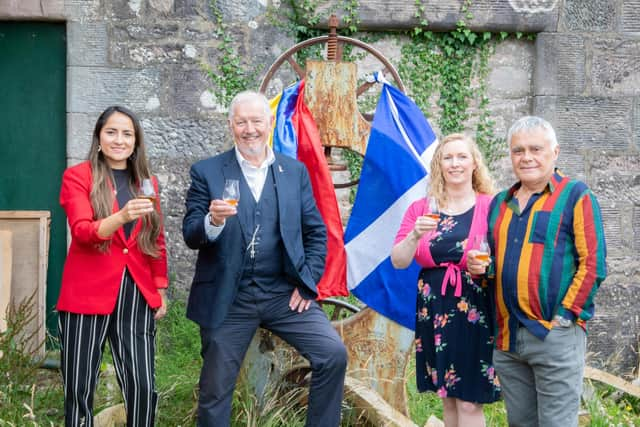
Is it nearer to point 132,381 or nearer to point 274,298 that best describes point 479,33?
point 274,298

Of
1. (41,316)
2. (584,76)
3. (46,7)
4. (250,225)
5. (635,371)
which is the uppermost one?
(46,7)

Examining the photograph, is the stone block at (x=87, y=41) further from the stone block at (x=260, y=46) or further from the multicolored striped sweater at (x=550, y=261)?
the multicolored striped sweater at (x=550, y=261)

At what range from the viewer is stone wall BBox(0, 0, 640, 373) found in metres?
5.07

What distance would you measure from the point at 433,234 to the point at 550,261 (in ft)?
1.92

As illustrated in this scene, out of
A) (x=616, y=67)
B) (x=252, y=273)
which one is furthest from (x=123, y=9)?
(x=616, y=67)

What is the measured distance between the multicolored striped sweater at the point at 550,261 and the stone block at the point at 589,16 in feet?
8.82

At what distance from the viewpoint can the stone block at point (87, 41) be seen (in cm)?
505

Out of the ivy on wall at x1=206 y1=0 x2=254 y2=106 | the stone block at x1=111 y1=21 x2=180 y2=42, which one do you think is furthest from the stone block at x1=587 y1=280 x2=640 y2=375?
the stone block at x1=111 y1=21 x2=180 y2=42

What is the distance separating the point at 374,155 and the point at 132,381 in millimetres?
1641

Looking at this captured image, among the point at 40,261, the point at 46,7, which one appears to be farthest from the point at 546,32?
the point at 40,261

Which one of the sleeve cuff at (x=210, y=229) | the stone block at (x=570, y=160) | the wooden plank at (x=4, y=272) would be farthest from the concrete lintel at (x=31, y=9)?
the stone block at (x=570, y=160)

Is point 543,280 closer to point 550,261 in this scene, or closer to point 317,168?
point 550,261

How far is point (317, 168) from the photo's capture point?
3.88 metres

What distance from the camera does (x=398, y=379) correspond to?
393 cm
